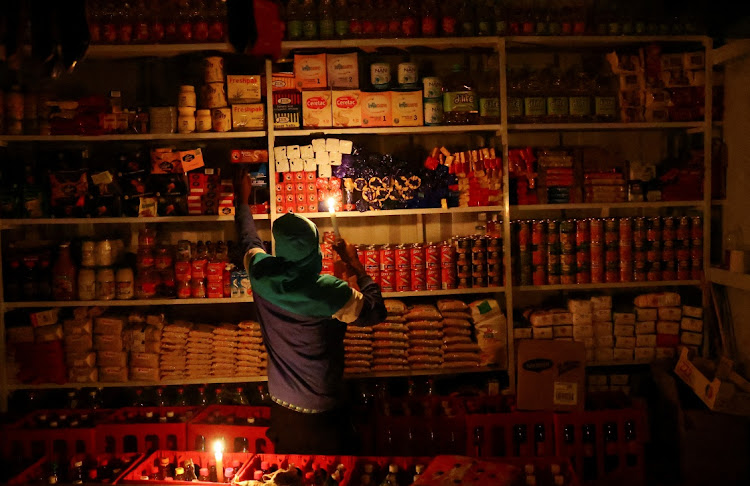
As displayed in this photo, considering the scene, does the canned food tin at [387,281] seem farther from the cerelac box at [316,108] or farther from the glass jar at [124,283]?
the glass jar at [124,283]

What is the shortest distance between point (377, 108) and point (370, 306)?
1.45 metres

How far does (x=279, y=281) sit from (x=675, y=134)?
3.13m

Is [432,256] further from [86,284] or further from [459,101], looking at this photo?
[86,284]

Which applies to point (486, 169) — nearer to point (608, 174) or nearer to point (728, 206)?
point (608, 174)

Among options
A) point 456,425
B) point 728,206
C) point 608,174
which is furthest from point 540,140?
point 456,425

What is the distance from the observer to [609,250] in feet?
13.1

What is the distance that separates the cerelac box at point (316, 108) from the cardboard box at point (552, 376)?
5.95 ft

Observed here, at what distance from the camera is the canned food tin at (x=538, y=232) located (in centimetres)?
394

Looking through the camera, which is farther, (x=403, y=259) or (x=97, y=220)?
(x=403, y=259)

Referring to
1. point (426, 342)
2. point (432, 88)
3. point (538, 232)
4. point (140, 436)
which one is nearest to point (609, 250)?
point (538, 232)

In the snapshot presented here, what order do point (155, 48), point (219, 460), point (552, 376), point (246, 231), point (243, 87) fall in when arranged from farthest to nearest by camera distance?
1. point (243, 87)
2. point (155, 48)
3. point (552, 376)
4. point (246, 231)
5. point (219, 460)

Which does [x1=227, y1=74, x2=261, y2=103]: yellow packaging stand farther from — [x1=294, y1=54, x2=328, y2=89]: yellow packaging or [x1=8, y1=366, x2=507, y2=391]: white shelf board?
[x1=8, y1=366, x2=507, y2=391]: white shelf board

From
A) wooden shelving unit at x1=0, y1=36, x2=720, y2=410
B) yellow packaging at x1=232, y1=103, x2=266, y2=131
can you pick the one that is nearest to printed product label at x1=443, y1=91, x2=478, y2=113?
wooden shelving unit at x1=0, y1=36, x2=720, y2=410

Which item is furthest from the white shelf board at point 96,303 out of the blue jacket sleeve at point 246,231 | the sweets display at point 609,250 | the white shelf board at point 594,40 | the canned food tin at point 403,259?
the white shelf board at point 594,40
